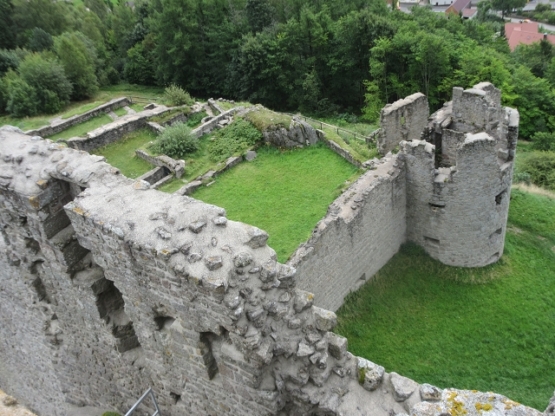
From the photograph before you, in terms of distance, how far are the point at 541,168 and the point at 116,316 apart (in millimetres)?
23423

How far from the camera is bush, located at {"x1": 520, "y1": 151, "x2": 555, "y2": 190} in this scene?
77.7 ft

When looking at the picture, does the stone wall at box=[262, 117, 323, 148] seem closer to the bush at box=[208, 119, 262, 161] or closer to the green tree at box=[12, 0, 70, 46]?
the bush at box=[208, 119, 262, 161]

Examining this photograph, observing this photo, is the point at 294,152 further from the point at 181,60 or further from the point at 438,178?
the point at 181,60

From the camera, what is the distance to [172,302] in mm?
5820

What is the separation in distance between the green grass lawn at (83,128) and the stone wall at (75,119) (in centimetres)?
18

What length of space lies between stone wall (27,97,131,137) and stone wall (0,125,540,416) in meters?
17.3

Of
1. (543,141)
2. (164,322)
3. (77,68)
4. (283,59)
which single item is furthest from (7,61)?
(164,322)

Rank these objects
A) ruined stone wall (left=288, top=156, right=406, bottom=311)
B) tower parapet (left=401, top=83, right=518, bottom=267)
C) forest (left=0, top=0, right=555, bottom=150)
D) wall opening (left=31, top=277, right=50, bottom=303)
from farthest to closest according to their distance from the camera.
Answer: forest (left=0, top=0, right=555, bottom=150)
tower parapet (left=401, top=83, right=518, bottom=267)
ruined stone wall (left=288, top=156, right=406, bottom=311)
wall opening (left=31, top=277, right=50, bottom=303)

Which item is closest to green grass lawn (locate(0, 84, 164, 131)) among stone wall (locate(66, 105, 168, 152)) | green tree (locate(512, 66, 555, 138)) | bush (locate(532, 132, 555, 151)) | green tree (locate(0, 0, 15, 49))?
stone wall (locate(66, 105, 168, 152))

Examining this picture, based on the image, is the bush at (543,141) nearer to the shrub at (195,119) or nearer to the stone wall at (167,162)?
the shrub at (195,119)

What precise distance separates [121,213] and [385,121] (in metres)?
12.5

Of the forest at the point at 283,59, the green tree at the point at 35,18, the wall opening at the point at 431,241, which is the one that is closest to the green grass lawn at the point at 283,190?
the wall opening at the point at 431,241

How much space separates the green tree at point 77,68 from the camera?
34.3m

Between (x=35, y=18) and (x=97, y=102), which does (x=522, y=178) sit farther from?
(x=35, y=18)
